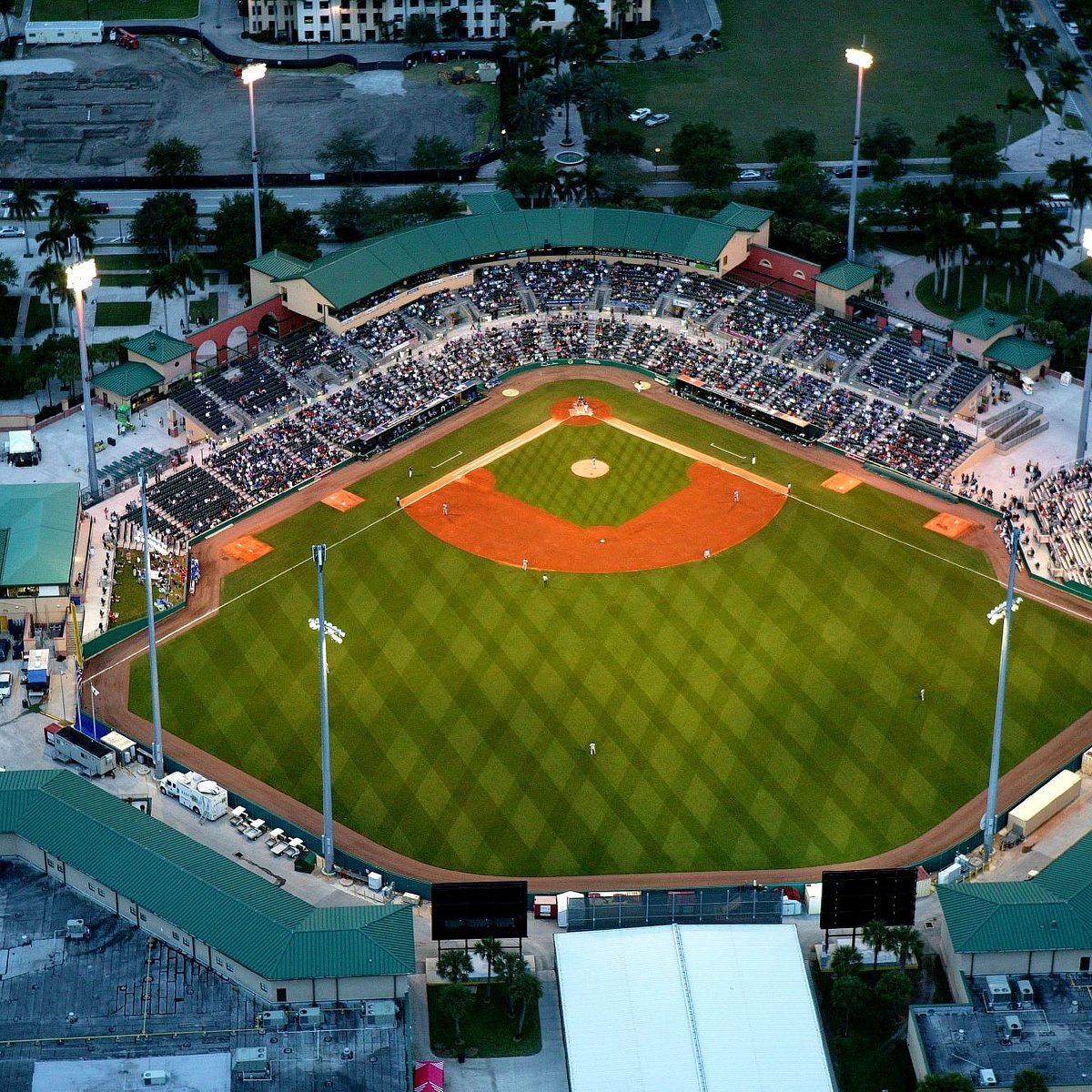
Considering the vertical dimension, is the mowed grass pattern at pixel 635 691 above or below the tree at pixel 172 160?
below

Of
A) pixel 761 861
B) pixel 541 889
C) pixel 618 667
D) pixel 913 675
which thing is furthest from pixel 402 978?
pixel 913 675

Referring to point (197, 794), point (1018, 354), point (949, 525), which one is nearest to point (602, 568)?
point (949, 525)

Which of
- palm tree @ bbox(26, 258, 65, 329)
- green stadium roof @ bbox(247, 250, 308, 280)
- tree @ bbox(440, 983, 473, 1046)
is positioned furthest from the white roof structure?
palm tree @ bbox(26, 258, 65, 329)

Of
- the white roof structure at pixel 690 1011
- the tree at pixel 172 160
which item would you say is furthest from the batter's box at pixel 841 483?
the tree at pixel 172 160

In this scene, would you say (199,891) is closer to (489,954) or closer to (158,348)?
(489,954)

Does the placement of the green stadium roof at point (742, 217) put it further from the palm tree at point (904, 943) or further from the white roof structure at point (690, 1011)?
the palm tree at point (904, 943)

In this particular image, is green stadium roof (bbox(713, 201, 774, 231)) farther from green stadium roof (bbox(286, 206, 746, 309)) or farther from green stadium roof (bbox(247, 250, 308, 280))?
green stadium roof (bbox(247, 250, 308, 280))
